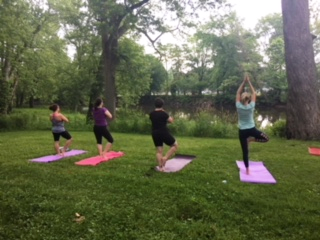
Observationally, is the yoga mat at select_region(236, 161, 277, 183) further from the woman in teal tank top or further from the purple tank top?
the purple tank top

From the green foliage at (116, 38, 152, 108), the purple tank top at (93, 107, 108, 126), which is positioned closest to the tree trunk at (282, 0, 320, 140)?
the purple tank top at (93, 107, 108, 126)

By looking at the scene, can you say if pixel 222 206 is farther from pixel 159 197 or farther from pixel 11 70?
pixel 11 70

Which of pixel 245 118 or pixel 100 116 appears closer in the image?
pixel 245 118

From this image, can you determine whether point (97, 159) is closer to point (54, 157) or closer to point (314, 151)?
point (54, 157)

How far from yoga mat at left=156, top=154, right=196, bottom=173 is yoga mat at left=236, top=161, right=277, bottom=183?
1419 mm

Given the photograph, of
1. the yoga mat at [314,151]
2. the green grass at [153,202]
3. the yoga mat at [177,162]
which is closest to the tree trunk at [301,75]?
the yoga mat at [314,151]

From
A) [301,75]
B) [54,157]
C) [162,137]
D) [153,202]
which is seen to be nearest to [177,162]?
[162,137]

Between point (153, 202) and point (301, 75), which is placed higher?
point (301, 75)

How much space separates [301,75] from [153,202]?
9.95 metres

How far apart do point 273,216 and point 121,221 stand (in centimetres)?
232

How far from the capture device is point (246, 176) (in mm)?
6977

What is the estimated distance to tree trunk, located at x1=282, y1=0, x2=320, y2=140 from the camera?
41.3ft

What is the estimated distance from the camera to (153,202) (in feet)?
17.5

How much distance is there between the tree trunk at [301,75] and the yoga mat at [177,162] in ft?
19.2
